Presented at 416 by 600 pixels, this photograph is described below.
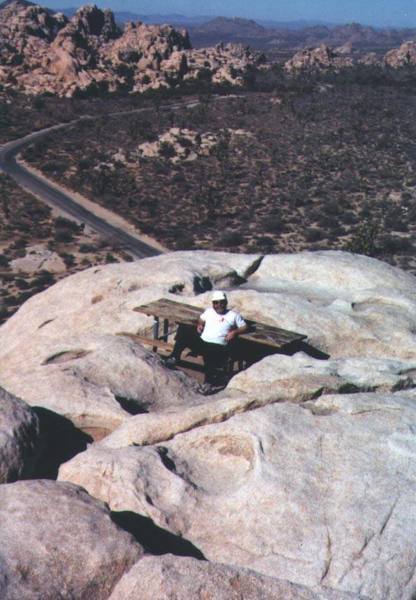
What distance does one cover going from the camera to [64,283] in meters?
14.4

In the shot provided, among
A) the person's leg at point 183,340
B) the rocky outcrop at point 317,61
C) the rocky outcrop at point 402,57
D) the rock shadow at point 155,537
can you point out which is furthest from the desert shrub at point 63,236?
the rocky outcrop at point 402,57

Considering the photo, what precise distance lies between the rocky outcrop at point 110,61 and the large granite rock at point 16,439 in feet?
251

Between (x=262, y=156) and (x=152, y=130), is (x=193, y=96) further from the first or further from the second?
(x=262, y=156)

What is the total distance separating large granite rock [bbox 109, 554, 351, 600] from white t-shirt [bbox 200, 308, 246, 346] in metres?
5.95

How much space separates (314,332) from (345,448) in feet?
14.4

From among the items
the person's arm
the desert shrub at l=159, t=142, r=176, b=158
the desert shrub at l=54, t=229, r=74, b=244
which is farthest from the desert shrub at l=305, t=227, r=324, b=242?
the person's arm

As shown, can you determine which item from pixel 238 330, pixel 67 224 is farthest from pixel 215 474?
pixel 67 224

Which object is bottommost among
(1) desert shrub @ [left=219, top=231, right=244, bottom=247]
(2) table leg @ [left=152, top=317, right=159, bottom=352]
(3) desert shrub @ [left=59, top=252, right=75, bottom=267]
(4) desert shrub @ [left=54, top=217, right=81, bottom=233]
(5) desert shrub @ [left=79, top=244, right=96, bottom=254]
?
(4) desert shrub @ [left=54, top=217, right=81, bottom=233]

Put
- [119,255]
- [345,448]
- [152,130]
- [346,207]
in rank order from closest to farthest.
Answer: [345,448]
[119,255]
[346,207]
[152,130]

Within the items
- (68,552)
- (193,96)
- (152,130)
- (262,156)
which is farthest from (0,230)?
(193,96)

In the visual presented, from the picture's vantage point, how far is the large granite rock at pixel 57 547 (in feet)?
15.9

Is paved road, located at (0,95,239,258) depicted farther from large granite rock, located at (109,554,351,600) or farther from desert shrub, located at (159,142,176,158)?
large granite rock, located at (109,554,351,600)

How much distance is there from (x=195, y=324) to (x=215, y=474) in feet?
14.3

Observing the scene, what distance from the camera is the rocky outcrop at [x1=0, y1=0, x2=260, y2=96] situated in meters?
82.9
